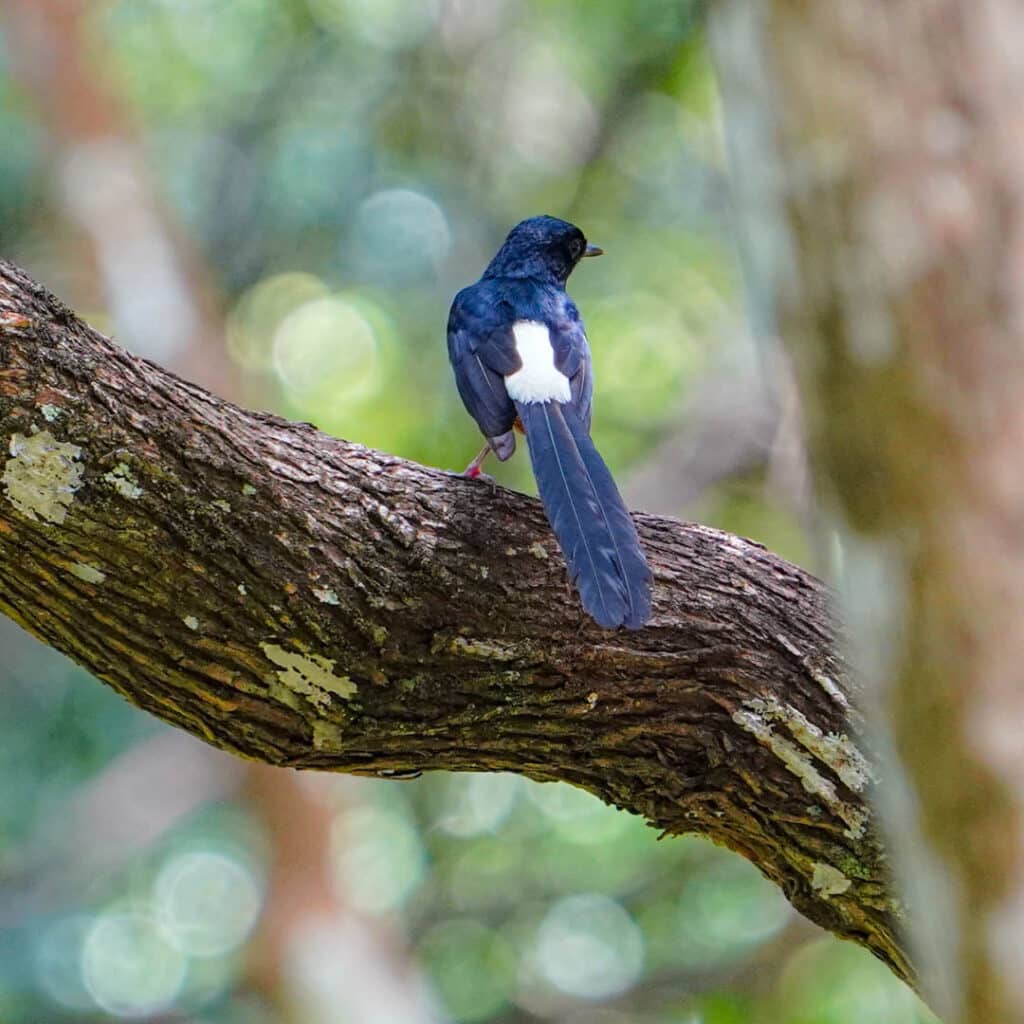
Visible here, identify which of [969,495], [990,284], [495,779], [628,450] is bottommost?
[969,495]

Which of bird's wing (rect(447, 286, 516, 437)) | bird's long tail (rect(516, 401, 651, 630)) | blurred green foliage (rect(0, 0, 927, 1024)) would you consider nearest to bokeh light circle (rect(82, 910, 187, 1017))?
blurred green foliage (rect(0, 0, 927, 1024))

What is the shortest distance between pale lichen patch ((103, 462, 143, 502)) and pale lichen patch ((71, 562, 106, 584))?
6.1 inches

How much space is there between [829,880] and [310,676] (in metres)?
1.26

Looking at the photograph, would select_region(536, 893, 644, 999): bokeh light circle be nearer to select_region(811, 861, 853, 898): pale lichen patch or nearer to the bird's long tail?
select_region(811, 861, 853, 898): pale lichen patch

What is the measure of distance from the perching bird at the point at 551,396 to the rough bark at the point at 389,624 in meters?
0.14

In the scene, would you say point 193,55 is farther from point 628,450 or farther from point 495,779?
point 495,779

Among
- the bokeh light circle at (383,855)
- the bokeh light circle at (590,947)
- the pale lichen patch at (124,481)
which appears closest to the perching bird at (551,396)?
the pale lichen patch at (124,481)

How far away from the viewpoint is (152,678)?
2840 mm

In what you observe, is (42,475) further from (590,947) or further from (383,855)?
(383,855)

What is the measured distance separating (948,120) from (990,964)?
61cm

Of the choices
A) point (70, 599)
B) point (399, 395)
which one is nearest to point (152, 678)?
point (70, 599)

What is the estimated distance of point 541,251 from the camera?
520cm

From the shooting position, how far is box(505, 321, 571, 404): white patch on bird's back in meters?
3.89

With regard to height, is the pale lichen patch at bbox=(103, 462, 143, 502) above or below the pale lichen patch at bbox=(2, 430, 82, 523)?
above
